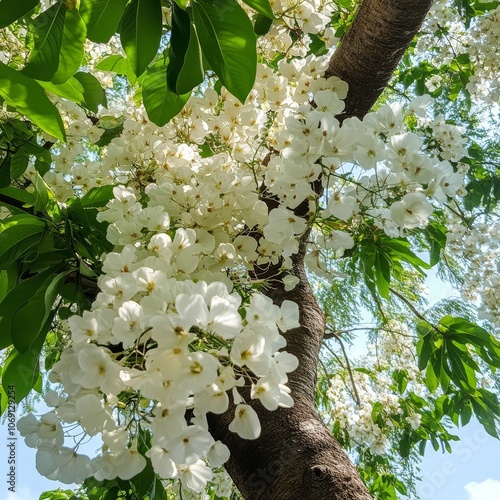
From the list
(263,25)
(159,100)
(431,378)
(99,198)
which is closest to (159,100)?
(159,100)

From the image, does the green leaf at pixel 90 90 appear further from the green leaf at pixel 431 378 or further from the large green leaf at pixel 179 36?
the green leaf at pixel 431 378

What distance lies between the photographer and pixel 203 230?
0.92 m

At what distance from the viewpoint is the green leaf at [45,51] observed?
74 cm

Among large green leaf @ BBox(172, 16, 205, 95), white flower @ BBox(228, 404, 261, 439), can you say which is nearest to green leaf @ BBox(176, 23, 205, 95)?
Answer: large green leaf @ BBox(172, 16, 205, 95)

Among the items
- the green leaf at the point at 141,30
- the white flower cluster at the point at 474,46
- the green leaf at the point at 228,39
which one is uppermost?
the white flower cluster at the point at 474,46

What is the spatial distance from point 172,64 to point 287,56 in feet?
2.49

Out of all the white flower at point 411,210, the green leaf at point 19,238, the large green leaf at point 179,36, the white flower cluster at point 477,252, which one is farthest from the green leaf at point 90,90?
the white flower cluster at point 477,252

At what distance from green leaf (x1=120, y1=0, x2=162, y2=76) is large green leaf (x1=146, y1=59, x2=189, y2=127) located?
13 centimetres

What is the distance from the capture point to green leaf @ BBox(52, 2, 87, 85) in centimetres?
77

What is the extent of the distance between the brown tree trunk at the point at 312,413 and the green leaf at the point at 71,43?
602mm

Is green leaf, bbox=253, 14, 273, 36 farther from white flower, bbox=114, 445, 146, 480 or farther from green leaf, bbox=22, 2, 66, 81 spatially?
white flower, bbox=114, 445, 146, 480

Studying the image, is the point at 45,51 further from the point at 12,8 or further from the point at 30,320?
the point at 30,320

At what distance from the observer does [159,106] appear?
928mm

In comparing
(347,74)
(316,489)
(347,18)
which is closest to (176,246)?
(316,489)
